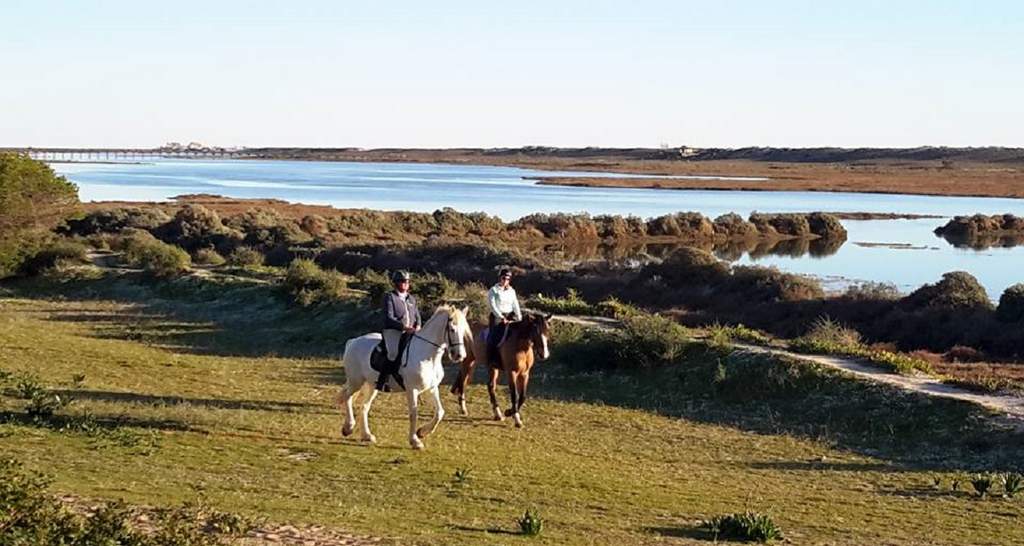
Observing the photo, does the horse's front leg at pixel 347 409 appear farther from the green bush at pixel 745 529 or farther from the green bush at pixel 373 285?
the green bush at pixel 373 285

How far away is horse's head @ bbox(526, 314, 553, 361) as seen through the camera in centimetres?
1656

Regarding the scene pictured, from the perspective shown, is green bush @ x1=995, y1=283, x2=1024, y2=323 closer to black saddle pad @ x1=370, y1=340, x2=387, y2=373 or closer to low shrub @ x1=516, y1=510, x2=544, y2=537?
black saddle pad @ x1=370, y1=340, x2=387, y2=373

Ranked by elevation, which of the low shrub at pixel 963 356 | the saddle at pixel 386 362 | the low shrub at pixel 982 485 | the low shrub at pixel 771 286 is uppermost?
the saddle at pixel 386 362

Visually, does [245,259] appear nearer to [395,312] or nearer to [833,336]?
[833,336]

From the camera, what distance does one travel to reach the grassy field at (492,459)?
11.0m

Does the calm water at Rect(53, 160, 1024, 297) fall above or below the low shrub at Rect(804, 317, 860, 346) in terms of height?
below

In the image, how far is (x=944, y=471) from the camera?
15.9 m

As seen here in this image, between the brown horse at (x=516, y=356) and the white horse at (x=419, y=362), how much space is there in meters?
2.11

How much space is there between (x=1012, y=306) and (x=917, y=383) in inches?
500

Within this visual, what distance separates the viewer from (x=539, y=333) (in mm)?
16812

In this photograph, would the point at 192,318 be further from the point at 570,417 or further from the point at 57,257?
the point at 570,417

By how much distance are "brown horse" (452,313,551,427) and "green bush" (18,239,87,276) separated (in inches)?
1120

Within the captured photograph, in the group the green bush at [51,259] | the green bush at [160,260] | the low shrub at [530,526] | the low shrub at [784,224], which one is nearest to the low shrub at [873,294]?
the green bush at [160,260]

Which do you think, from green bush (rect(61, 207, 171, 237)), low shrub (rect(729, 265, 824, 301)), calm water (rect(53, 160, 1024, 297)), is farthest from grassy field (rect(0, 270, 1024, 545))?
green bush (rect(61, 207, 171, 237))
